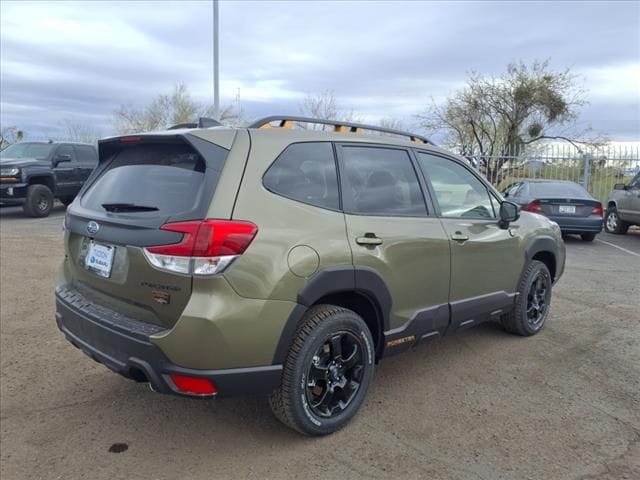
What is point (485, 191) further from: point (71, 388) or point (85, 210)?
point (71, 388)

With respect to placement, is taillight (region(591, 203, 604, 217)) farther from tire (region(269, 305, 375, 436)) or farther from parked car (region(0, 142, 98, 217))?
parked car (region(0, 142, 98, 217))

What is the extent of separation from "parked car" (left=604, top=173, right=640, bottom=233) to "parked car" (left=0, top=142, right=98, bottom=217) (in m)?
12.4

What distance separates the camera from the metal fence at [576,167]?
1658 cm

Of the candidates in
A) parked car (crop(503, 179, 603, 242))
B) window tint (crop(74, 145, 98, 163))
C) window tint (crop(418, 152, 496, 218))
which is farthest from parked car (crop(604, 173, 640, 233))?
window tint (crop(74, 145, 98, 163))

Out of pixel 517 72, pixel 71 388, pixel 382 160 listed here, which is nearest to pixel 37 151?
pixel 71 388

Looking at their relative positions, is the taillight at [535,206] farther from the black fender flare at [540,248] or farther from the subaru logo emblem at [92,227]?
the subaru logo emblem at [92,227]

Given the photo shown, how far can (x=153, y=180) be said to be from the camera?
118 inches

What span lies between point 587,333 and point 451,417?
238 centimetres

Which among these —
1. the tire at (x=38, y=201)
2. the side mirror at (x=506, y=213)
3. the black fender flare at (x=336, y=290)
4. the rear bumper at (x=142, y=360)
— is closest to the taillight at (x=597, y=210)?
the side mirror at (x=506, y=213)

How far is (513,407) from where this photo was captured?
11.5 ft

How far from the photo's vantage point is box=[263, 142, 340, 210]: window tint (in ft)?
9.61

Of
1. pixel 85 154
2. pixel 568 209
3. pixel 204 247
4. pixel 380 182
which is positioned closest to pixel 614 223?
pixel 568 209

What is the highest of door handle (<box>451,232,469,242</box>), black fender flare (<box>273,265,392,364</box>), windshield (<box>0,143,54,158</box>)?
windshield (<box>0,143,54,158</box>)

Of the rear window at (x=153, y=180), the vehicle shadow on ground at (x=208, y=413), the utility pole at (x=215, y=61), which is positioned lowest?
the vehicle shadow on ground at (x=208, y=413)
